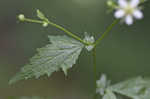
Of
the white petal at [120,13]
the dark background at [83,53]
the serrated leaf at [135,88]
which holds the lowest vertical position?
the serrated leaf at [135,88]

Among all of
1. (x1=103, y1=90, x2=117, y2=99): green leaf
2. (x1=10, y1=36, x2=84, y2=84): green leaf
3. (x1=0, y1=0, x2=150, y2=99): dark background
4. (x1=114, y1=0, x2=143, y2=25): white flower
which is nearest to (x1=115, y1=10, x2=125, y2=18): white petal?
(x1=114, y1=0, x2=143, y2=25): white flower

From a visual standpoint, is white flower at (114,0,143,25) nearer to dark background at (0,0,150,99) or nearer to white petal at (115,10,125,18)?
white petal at (115,10,125,18)

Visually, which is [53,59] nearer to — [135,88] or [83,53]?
[135,88]

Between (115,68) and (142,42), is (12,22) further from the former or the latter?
(142,42)

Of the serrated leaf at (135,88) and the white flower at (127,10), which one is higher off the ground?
the white flower at (127,10)

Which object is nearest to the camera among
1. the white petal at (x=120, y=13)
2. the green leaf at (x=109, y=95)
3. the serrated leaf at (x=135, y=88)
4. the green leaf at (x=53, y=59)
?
the white petal at (x=120, y=13)

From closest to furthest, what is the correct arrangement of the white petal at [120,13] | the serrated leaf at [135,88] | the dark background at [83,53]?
the white petal at [120,13]
the serrated leaf at [135,88]
the dark background at [83,53]

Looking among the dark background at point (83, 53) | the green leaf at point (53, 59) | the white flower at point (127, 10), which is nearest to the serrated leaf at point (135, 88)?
the green leaf at point (53, 59)

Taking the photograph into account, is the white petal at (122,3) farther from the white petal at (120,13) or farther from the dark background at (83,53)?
the dark background at (83,53)
